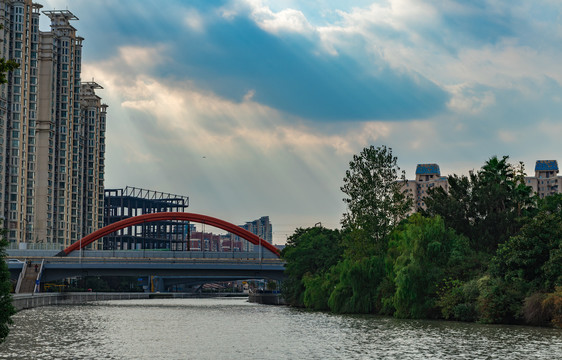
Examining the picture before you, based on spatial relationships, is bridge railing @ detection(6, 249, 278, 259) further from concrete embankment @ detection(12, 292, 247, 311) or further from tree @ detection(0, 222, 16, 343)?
tree @ detection(0, 222, 16, 343)

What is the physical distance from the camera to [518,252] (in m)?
54.0

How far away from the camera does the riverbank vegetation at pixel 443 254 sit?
53656 millimetres

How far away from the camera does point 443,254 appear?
6288 centimetres

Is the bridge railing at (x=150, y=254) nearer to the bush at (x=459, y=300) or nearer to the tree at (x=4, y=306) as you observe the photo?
the bush at (x=459, y=300)

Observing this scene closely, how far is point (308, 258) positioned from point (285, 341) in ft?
168

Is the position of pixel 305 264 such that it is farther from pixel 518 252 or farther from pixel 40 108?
pixel 40 108

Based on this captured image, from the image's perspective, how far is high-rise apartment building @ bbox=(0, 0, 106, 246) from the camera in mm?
168750

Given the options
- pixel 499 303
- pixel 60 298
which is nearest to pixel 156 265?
pixel 60 298

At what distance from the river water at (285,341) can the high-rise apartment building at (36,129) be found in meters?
113

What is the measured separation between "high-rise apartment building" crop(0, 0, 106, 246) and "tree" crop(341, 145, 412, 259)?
3768 inches

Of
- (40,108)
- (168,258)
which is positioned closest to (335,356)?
(168,258)

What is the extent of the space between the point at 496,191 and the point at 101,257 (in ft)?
204

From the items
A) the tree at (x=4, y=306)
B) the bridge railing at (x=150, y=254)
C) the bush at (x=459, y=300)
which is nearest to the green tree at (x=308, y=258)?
the bridge railing at (x=150, y=254)

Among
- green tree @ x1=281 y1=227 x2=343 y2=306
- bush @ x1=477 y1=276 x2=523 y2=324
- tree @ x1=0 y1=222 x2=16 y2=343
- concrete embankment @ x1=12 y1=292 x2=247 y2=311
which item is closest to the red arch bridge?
concrete embankment @ x1=12 y1=292 x2=247 y2=311
